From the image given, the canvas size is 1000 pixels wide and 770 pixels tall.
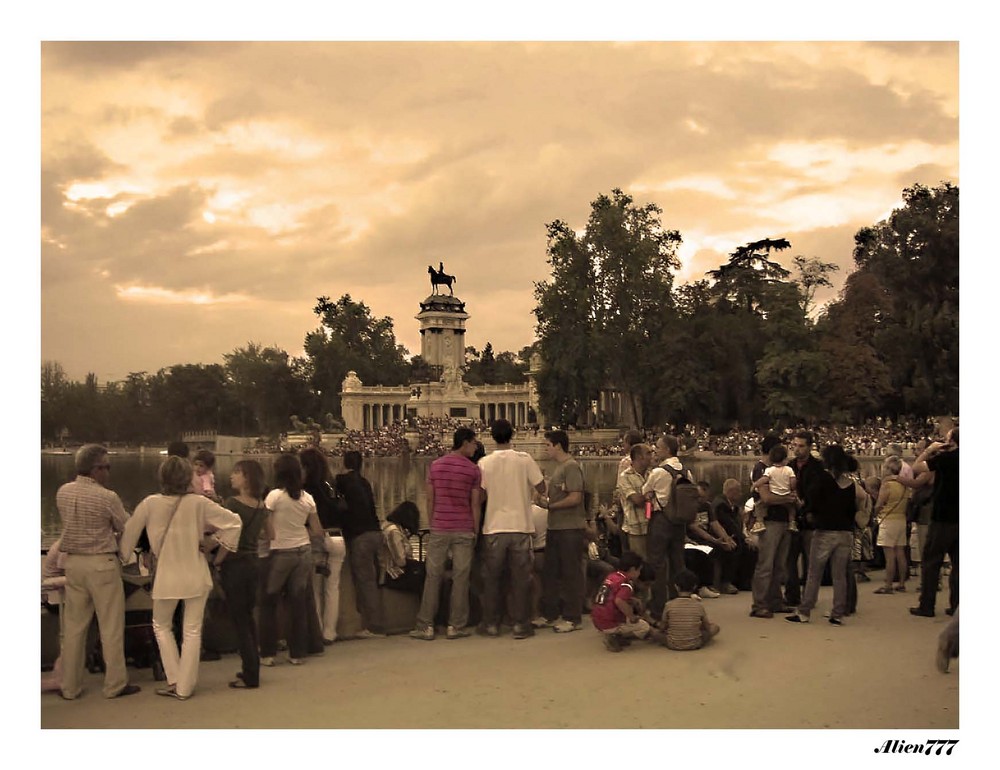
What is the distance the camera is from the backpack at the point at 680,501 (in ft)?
24.2

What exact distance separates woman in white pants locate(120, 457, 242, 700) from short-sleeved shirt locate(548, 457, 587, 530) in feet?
8.18

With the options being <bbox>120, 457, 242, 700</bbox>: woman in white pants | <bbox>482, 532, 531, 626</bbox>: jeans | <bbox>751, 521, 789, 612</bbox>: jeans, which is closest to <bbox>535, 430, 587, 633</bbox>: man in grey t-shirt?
<bbox>482, 532, 531, 626</bbox>: jeans

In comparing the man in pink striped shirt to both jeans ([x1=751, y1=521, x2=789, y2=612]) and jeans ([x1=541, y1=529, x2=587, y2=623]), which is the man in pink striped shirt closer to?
jeans ([x1=541, y1=529, x2=587, y2=623])

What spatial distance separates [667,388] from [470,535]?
126ft

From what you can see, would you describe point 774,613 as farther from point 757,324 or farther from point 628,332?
point 757,324

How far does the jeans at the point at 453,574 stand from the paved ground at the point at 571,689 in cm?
22

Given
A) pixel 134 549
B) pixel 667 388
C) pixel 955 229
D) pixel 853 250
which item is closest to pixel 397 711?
pixel 134 549

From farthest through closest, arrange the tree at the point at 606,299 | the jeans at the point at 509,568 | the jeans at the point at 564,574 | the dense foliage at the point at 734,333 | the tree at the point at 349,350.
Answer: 1. the tree at the point at 349,350
2. the tree at the point at 606,299
3. the dense foliage at the point at 734,333
4. the jeans at the point at 564,574
5. the jeans at the point at 509,568

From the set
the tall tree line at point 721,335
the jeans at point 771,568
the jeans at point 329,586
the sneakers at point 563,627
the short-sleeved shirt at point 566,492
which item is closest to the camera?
the jeans at point 329,586

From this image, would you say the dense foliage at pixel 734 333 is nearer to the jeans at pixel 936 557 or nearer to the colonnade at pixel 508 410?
the colonnade at pixel 508 410

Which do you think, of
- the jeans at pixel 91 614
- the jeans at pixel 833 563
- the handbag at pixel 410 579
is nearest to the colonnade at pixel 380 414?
the handbag at pixel 410 579

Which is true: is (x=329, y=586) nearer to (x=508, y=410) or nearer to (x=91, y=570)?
(x=91, y=570)

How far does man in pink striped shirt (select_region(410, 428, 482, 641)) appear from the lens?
7.03 meters

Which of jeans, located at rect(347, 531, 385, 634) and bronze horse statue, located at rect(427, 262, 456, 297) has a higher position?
bronze horse statue, located at rect(427, 262, 456, 297)
